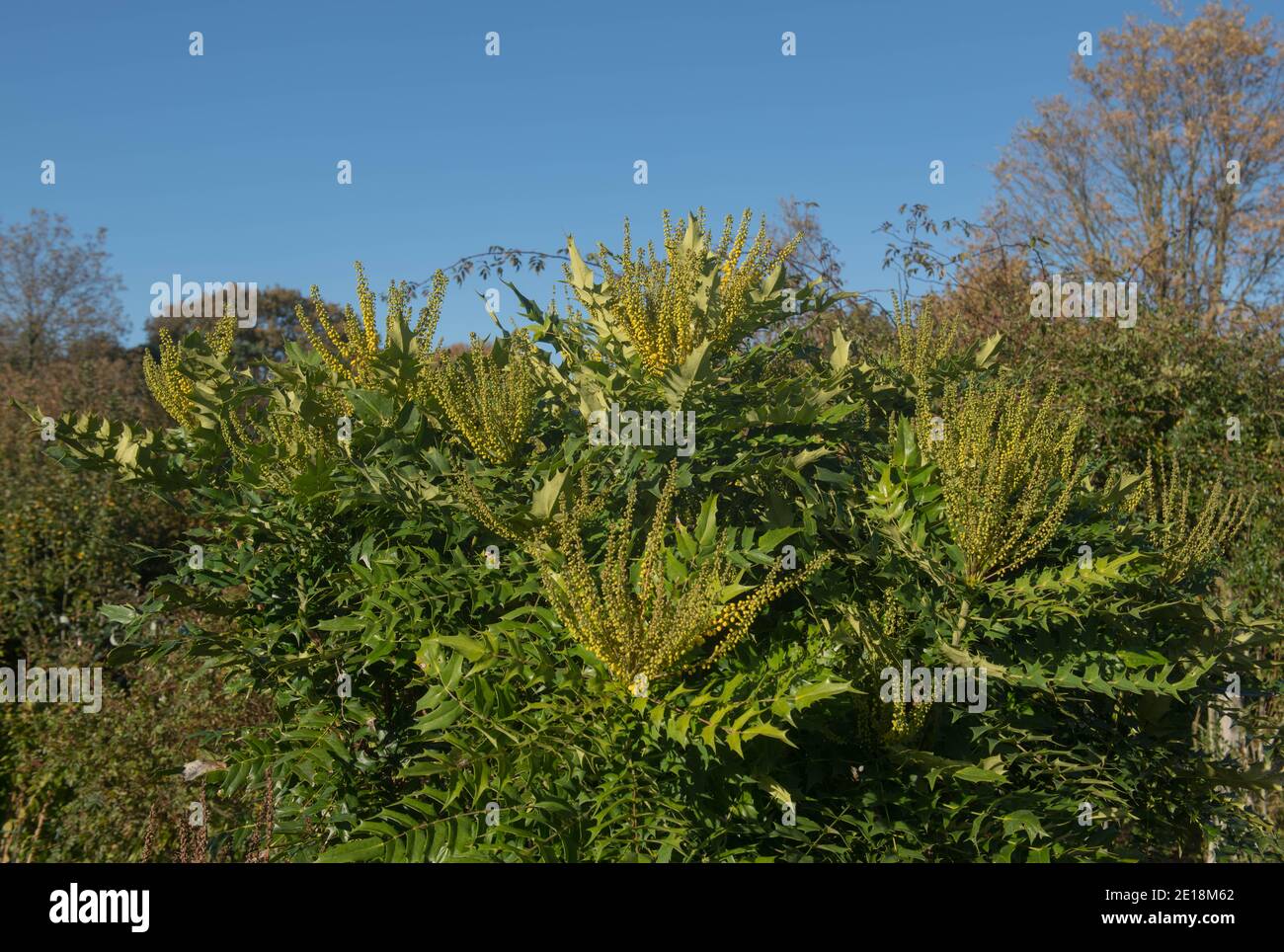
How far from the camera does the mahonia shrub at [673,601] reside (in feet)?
9.39

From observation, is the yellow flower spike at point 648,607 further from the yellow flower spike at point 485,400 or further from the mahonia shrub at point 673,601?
the yellow flower spike at point 485,400

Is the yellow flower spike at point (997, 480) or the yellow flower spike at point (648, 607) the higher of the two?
the yellow flower spike at point (997, 480)

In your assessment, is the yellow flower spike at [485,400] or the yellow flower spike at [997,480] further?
the yellow flower spike at [485,400]

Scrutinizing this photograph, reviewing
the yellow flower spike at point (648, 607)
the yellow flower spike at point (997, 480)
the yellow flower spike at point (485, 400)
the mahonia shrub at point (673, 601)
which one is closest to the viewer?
the yellow flower spike at point (648, 607)

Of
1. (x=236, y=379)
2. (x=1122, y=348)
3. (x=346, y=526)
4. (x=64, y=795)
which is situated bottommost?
(x=64, y=795)

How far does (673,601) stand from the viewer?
2.79 m

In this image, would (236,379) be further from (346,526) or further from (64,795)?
(64,795)

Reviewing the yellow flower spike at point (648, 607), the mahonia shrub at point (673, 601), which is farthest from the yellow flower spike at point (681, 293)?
the yellow flower spike at point (648, 607)

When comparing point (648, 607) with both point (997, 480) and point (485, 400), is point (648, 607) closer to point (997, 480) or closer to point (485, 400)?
point (485, 400)

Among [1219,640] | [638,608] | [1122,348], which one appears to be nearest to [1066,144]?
[1122,348]

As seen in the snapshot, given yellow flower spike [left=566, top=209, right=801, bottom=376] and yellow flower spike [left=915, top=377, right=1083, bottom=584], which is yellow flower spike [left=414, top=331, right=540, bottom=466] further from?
yellow flower spike [left=915, top=377, right=1083, bottom=584]

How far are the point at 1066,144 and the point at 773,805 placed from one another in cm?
2846

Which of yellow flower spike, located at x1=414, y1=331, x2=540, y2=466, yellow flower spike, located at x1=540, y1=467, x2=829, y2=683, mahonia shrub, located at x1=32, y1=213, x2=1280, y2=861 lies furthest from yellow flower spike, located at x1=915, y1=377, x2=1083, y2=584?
yellow flower spike, located at x1=414, y1=331, x2=540, y2=466

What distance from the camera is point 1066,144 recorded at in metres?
27.2
